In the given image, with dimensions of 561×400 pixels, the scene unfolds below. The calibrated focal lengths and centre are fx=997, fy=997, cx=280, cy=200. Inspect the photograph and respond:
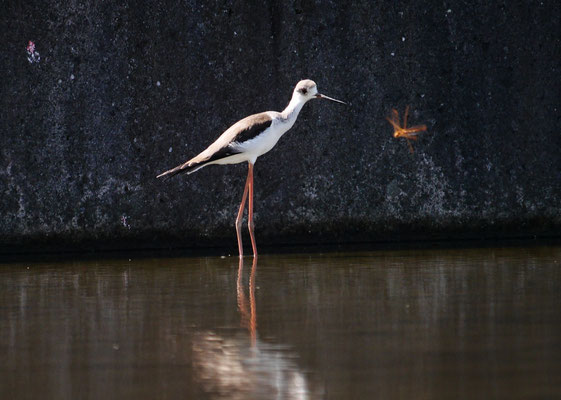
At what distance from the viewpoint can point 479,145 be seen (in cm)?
704

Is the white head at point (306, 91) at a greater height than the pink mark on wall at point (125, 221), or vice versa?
the white head at point (306, 91)

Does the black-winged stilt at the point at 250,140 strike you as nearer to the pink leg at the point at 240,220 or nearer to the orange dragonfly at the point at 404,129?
the pink leg at the point at 240,220

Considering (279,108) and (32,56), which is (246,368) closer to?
(279,108)

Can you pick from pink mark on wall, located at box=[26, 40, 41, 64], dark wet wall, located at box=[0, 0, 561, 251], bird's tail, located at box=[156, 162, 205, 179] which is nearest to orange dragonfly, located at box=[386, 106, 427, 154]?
dark wet wall, located at box=[0, 0, 561, 251]

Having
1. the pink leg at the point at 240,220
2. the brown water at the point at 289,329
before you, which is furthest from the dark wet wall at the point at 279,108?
the brown water at the point at 289,329

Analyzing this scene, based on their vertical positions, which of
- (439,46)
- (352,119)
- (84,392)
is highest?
(439,46)

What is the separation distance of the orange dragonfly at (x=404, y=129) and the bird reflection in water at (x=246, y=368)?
3331mm

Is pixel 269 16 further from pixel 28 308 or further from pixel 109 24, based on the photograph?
pixel 28 308

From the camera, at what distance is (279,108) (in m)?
7.18

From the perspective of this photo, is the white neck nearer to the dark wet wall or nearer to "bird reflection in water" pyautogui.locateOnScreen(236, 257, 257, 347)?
the dark wet wall

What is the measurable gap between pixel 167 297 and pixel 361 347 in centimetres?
160

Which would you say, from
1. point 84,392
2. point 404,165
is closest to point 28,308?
point 84,392

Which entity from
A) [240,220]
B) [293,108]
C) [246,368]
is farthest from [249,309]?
[293,108]

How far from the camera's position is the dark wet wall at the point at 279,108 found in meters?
6.89
